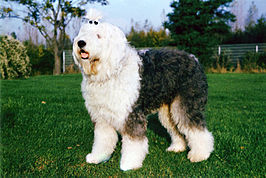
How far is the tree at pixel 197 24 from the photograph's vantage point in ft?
66.1

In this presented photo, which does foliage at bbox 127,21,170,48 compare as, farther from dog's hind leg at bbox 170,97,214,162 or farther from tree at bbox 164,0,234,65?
dog's hind leg at bbox 170,97,214,162

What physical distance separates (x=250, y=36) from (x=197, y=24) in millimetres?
7027

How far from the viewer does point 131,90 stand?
3.44 meters

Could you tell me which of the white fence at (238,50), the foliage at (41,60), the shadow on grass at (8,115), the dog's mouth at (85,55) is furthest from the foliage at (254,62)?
the dog's mouth at (85,55)

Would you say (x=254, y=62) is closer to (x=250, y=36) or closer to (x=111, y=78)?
(x=250, y=36)

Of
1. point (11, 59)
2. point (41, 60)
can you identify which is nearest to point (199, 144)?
point (11, 59)

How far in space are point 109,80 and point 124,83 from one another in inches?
7.4

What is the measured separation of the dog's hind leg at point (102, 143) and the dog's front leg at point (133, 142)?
14.9 inches

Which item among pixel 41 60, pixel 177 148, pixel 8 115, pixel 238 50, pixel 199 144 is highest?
pixel 238 50

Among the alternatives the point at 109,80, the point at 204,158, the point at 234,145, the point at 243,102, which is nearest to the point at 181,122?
the point at 204,158

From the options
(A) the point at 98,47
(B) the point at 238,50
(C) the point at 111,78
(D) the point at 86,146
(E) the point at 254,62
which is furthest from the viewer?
(B) the point at 238,50

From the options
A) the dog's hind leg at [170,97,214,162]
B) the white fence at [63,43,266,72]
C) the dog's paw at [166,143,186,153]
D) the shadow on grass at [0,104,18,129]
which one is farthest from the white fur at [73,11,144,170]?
the white fence at [63,43,266,72]

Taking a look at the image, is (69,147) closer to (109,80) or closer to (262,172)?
(109,80)

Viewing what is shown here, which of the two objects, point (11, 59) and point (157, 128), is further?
point (11, 59)
